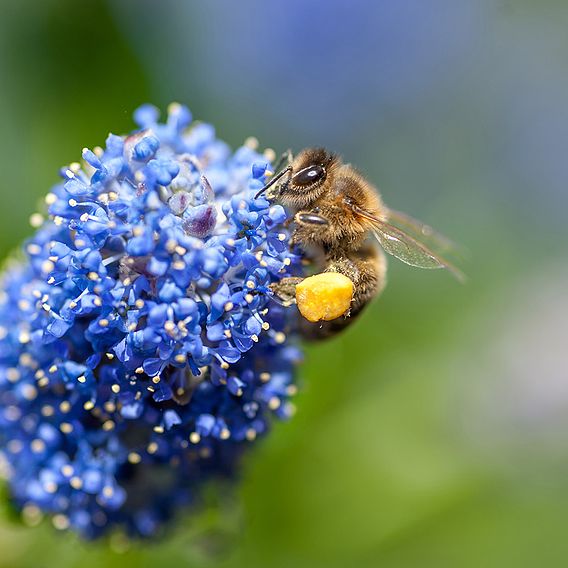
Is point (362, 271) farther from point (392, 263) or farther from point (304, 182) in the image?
point (392, 263)

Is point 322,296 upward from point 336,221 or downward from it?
downward

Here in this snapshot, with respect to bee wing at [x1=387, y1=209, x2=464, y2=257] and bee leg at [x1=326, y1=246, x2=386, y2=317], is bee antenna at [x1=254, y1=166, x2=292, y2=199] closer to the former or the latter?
bee leg at [x1=326, y1=246, x2=386, y2=317]

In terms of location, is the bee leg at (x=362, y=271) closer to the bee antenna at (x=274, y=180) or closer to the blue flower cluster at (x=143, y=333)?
the blue flower cluster at (x=143, y=333)

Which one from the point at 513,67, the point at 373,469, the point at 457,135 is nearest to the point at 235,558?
the point at 373,469

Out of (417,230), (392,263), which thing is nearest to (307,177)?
(417,230)

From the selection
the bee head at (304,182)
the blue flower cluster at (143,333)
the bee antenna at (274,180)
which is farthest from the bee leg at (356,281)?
the bee antenna at (274,180)

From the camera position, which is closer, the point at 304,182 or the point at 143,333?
the point at 143,333
